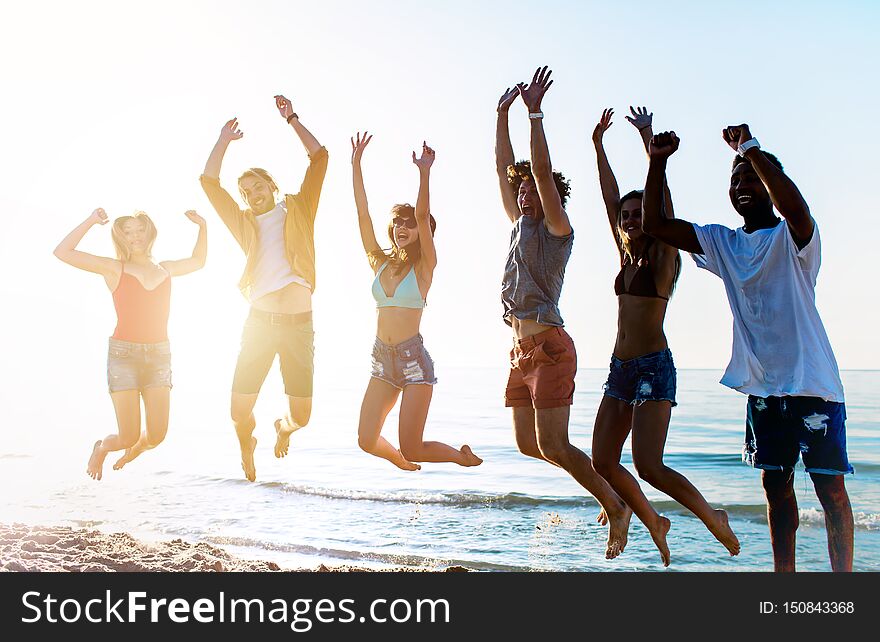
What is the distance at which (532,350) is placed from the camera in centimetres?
662

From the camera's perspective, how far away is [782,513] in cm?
577

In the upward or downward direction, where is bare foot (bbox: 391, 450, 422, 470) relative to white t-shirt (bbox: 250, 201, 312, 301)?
downward

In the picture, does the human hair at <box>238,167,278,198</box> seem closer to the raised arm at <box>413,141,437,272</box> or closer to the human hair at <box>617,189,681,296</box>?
the raised arm at <box>413,141,437,272</box>

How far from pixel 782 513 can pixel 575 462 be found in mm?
1457

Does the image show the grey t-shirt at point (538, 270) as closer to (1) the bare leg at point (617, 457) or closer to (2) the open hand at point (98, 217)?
(1) the bare leg at point (617, 457)

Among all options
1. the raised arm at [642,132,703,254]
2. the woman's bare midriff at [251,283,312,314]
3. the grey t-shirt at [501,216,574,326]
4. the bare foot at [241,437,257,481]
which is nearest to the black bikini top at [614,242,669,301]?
the raised arm at [642,132,703,254]

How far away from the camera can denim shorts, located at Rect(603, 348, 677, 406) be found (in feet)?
19.8

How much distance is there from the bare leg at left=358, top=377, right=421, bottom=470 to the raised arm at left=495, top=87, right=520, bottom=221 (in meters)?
1.72

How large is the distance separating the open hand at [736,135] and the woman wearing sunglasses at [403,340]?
2325 mm

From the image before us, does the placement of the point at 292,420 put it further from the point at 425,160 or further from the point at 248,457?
the point at 425,160
